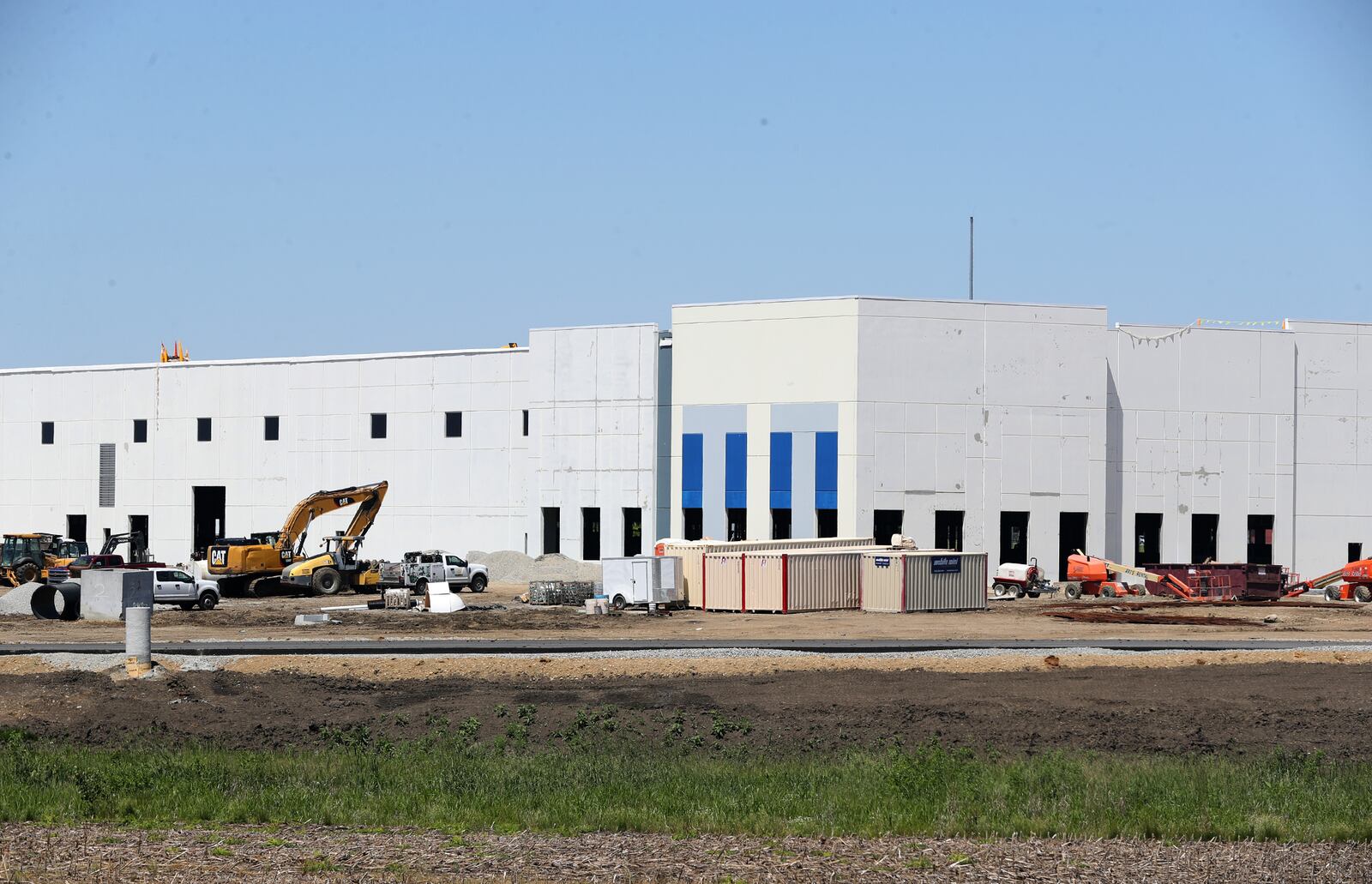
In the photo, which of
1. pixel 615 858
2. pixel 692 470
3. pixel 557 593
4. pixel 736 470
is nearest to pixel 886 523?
pixel 736 470

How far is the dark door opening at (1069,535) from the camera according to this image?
70.3m

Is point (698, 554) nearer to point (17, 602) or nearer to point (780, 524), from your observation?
point (780, 524)

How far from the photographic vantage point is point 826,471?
227ft

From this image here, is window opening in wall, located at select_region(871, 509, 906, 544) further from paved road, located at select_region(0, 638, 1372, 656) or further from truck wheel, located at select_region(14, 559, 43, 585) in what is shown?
truck wheel, located at select_region(14, 559, 43, 585)

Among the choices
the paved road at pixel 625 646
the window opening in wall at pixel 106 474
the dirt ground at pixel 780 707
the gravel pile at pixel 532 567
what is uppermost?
the window opening in wall at pixel 106 474

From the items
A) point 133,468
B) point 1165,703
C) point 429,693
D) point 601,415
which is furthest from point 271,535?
point 1165,703

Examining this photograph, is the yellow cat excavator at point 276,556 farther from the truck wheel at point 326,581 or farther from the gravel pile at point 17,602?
the gravel pile at point 17,602

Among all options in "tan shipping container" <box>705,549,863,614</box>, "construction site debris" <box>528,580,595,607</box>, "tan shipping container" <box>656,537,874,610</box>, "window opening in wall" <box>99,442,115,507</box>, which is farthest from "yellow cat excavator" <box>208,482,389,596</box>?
"window opening in wall" <box>99,442,115,507</box>

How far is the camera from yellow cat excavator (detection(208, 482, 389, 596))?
198ft

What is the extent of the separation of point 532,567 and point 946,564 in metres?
26.3

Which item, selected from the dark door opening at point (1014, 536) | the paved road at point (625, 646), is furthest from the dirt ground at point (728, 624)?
the dark door opening at point (1014, 536)

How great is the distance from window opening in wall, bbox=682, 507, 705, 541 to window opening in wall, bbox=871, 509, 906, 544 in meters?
8.76

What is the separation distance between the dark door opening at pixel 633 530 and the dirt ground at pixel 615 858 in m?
57.5

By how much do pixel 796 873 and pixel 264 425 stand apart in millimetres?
73290
